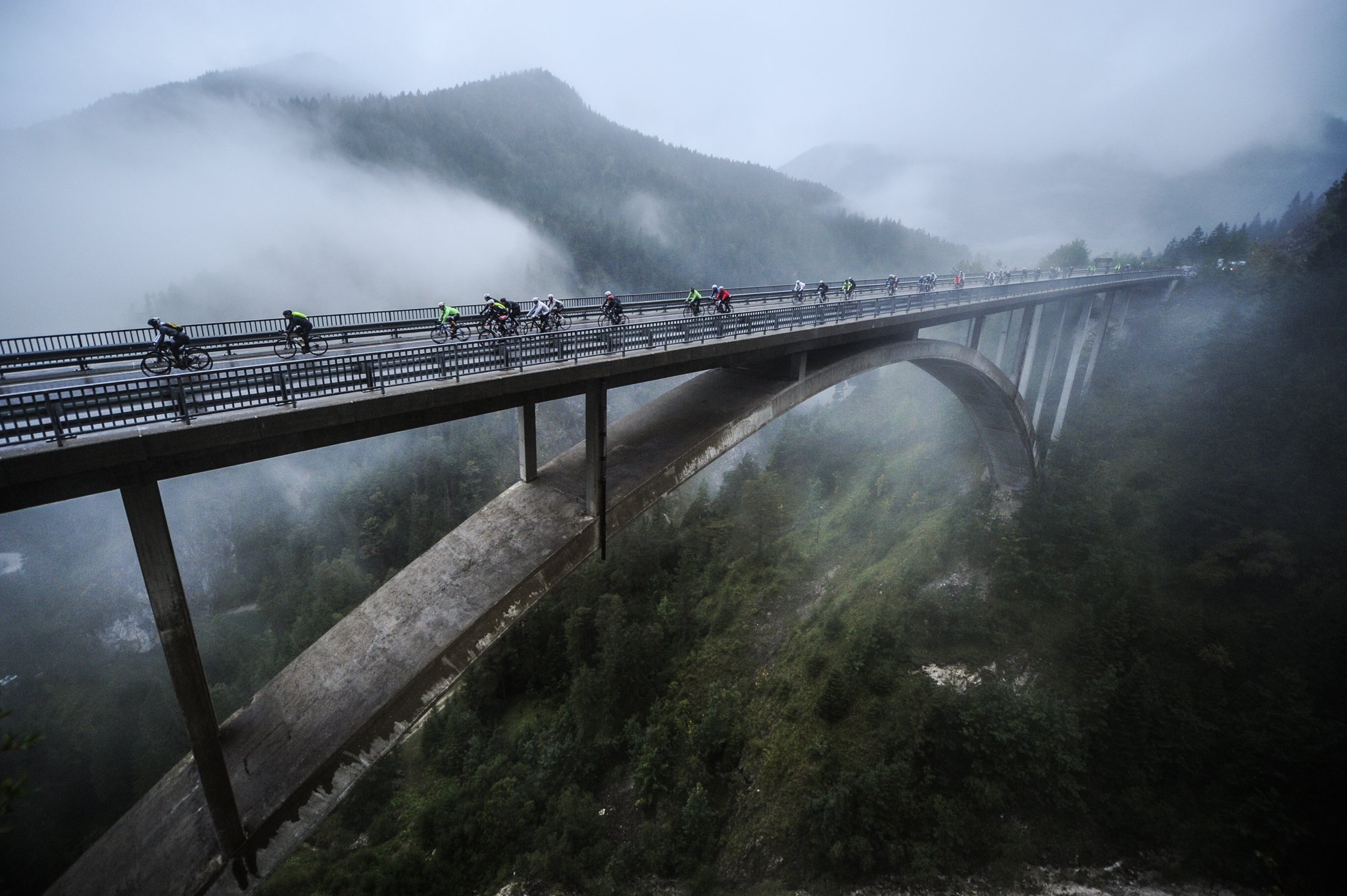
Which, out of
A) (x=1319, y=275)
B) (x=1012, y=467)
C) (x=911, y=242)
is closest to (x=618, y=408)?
(x=1012, y=467)

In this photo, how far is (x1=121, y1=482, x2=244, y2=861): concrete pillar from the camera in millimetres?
6945

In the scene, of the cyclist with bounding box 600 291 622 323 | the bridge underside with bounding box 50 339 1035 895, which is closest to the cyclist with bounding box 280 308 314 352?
the bridge underside with bounding box 50 339 1035 895

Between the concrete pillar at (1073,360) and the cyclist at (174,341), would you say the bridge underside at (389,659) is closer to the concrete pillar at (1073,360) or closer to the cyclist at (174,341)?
the cyclist at (174,341)

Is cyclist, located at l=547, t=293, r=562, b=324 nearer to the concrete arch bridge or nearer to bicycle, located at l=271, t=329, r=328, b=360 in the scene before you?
the concrete arch bridge

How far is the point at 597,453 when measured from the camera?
12391 mm

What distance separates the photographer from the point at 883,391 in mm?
58375

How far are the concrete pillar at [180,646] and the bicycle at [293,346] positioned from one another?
5.90 metres

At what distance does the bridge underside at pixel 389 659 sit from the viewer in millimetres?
9070

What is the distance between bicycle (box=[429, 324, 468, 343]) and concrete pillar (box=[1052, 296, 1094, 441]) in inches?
1418

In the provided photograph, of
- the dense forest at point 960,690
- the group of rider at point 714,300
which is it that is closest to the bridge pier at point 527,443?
the group of rider at point 714,300

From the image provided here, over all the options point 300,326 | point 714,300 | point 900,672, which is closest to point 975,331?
point 714,300

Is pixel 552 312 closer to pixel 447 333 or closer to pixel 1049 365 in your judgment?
pixel 447 333

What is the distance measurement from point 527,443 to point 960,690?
17134mm

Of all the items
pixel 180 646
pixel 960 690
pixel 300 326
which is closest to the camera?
pixel 180 646
